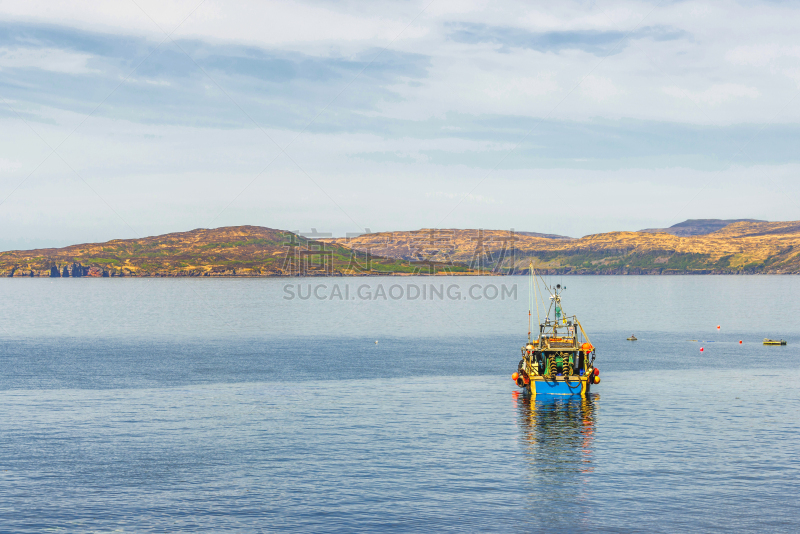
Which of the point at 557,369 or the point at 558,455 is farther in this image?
the point at 557,369

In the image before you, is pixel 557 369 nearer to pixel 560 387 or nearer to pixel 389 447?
pixel 560 387

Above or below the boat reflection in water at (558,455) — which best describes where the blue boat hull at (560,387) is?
above

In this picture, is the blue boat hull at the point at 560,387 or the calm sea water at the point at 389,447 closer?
the calm sea water at the point at 389,447

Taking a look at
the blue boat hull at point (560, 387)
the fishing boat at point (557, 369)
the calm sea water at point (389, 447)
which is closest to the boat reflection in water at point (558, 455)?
the calm sea water at point (389, 447)

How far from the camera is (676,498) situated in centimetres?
4434

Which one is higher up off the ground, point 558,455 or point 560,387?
point 560,387

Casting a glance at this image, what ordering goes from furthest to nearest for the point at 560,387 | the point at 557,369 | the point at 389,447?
the point at 557,369 → the point at 560,387 → the point at 389,447

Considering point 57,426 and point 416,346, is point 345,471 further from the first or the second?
point 416,346

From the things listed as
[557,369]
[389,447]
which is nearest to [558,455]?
[389,447]

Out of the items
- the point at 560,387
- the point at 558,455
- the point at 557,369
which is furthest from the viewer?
the point at 557,369

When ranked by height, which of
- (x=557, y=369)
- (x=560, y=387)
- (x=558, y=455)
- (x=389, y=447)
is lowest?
(x=558, y=455)

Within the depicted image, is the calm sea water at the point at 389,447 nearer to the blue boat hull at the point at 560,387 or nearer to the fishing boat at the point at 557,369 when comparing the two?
the blue boat hull at the point at 560,387

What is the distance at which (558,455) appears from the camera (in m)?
55.5

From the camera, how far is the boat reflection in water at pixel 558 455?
42.3m
